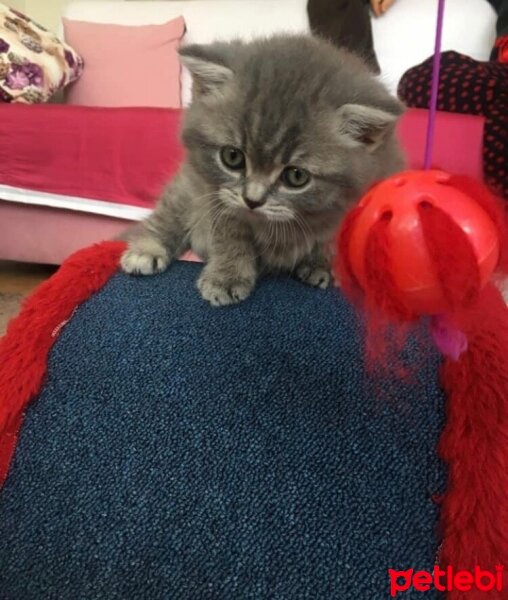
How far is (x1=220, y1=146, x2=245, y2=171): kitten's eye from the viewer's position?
0.79 m

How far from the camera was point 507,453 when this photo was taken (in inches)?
20.4

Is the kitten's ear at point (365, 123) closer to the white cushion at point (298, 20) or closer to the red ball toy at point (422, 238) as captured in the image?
the red ball toy at point (422, 238)

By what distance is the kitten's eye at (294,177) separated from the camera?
76 centimetres

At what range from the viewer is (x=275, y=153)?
2.43ft

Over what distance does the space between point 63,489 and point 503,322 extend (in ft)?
1.76

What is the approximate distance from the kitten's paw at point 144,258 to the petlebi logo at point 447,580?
23.9 inches

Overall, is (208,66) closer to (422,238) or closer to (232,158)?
(232,158)

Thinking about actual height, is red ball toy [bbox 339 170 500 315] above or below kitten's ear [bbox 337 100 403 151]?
above

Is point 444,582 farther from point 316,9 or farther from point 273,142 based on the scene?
point 316,9

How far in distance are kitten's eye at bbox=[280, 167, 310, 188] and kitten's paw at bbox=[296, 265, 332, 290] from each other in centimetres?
18

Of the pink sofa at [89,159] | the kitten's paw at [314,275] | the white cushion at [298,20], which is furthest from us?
the white cushion at [298,20]

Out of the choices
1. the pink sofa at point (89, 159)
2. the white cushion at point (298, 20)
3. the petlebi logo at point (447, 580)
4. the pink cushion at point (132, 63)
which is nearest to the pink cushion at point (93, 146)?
the pink sofa at point (89, 159)

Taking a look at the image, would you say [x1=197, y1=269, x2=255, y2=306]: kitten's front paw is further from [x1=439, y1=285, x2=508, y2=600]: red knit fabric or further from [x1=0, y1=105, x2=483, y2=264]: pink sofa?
[x1=0, y1=105, x2=483, y2=264]: pink sofa

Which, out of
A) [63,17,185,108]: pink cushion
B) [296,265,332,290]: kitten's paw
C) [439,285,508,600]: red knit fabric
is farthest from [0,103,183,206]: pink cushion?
[439,285,508,600]: red knit fabric
